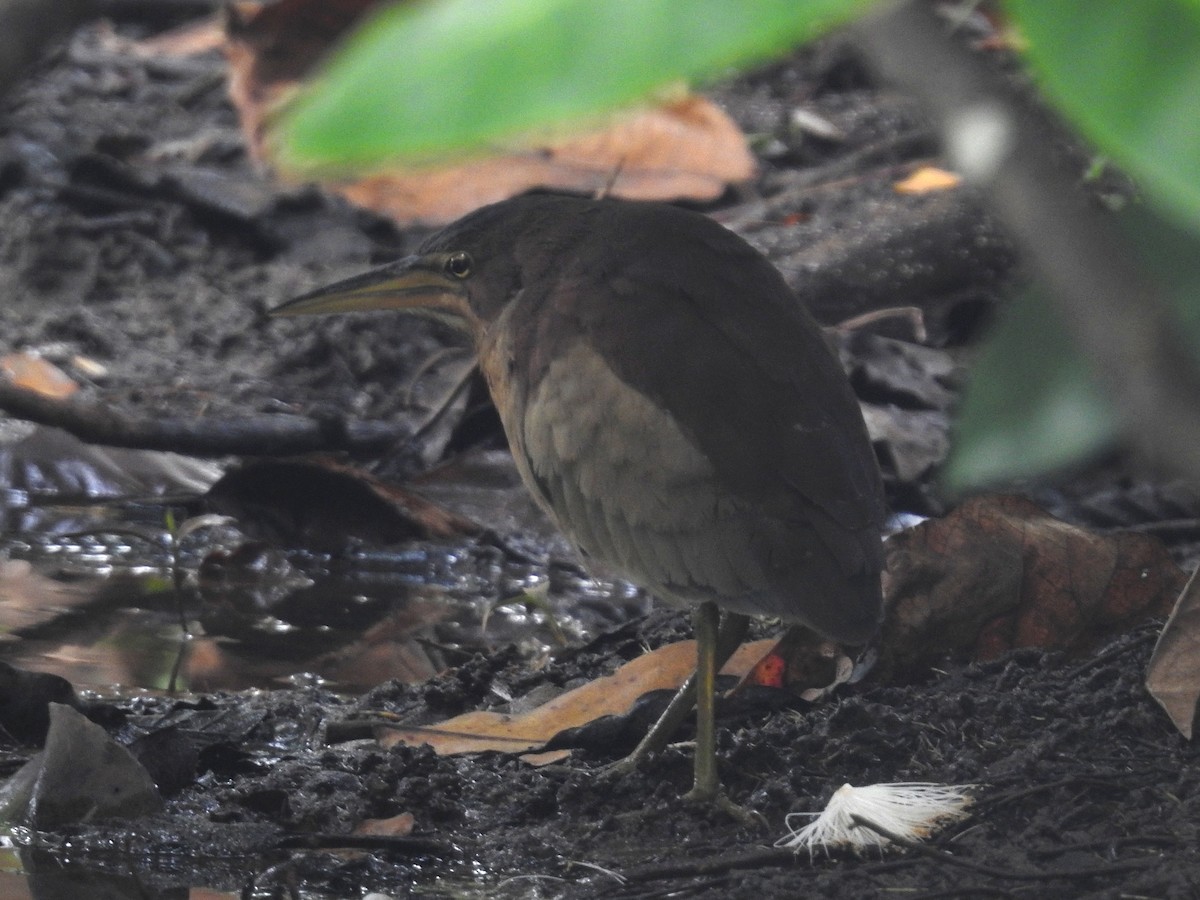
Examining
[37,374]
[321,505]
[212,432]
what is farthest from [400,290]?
[37,374]

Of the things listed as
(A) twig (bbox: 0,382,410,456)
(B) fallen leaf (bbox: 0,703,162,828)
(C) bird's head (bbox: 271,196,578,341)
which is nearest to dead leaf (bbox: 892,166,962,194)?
(A) twig (bbox: 0,382,410,456)

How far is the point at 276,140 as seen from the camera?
585 mm

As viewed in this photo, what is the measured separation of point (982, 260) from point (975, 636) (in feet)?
5.72

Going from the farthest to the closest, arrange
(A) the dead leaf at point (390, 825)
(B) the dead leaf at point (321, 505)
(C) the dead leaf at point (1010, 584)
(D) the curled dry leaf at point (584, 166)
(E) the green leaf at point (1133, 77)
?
(D) the curled dry leaf at point (584, 166), (B) the dead leaf at point (321, 505), (C) the dead leaf at point (1010, 584), (A) the dead leaf at point (390, 825), (E) the green leaf at point (1133, 77)

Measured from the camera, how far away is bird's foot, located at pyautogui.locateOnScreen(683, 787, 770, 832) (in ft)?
9.93

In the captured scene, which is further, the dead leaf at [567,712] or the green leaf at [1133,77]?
the dead leaf at [567,712]

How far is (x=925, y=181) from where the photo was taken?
260 inches

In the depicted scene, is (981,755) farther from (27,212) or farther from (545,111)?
(27,212)

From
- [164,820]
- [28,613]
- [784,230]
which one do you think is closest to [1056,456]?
[164,820]

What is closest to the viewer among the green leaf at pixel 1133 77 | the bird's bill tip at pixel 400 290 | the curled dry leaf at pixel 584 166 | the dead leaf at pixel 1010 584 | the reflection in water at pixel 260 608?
the green leaf at pixel 1133 77

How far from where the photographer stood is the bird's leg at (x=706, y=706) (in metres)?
3.11

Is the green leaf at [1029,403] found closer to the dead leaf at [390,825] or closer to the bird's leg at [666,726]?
the dead leaf at [390,825]

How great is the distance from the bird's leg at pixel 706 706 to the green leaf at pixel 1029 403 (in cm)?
243

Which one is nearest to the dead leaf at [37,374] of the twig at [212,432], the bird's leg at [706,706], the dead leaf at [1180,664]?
the twig at [212,432]
